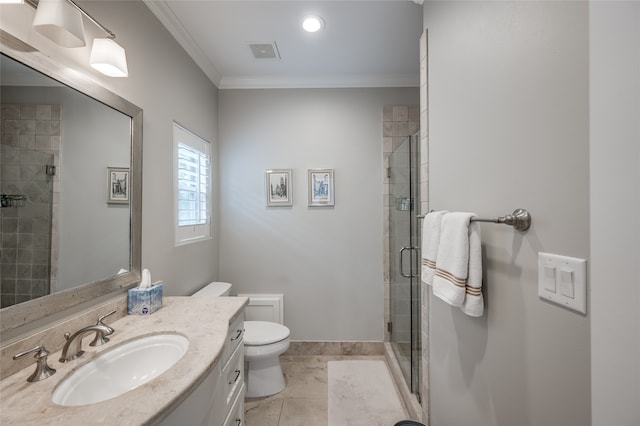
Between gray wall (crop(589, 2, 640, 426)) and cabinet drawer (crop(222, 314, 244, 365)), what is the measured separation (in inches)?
49.8

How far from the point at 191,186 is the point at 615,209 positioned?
2259 mm


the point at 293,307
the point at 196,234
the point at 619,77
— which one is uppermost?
the point at 619,77

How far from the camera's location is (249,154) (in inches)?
101

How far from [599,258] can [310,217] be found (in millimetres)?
2106

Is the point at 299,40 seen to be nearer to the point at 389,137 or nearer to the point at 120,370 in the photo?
the point at 389,137

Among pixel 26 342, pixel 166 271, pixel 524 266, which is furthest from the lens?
pixel 166 271

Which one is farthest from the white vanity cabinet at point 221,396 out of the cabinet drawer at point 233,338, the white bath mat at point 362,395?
the white bath mat at point 362,395

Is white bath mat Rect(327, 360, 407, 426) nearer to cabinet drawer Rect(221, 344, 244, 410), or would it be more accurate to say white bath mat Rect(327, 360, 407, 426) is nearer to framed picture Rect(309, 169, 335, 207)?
cabinet drawer Rect(221, 344, 244, 410)

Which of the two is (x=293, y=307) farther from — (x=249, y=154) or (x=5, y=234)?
(x=5, y=234)

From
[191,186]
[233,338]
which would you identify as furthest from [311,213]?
[233,338]

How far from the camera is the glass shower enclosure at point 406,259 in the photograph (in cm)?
186

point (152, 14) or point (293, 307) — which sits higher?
point (152, 14)

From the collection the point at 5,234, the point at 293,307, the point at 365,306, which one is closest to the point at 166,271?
the point at 5,234

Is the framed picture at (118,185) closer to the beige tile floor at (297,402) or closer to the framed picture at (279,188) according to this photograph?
the framed picture at (279,188)
